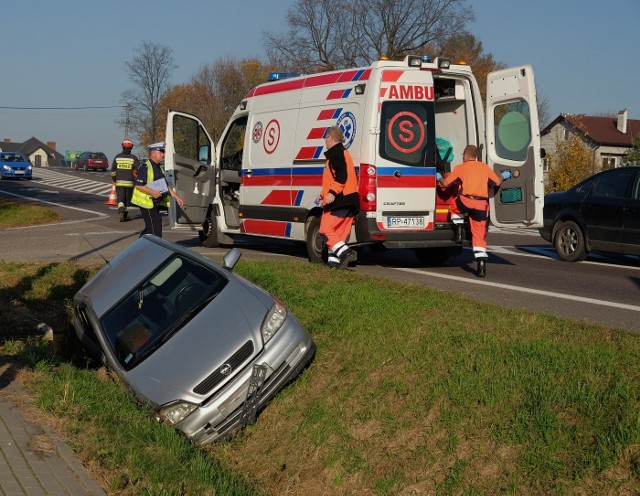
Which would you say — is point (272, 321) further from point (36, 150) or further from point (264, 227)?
point (36, 150)

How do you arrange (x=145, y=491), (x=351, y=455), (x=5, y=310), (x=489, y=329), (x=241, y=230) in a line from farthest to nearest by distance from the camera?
(x=241, y=230) < (x=5, y=310) < (x=489, y=329) < (x=351, y=455) < (x=145, y=491)

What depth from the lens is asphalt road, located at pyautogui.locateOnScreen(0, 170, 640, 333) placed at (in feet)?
32.6

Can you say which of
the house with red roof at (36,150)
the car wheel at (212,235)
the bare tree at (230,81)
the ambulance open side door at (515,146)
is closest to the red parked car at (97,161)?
the bare tree at (230,81)

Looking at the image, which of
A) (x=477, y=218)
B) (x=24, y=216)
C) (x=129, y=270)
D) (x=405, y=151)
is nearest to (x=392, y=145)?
(x=405, y=151)

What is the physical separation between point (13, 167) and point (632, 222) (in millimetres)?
45878

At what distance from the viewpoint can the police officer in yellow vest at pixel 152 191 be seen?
1313 cm

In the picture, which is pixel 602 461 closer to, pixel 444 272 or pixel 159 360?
pixel 159 360

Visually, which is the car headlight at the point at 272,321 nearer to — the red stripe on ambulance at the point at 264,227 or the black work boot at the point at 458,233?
the black work boot at the point at 458,233

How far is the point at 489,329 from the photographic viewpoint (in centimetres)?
768

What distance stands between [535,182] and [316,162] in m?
3.06

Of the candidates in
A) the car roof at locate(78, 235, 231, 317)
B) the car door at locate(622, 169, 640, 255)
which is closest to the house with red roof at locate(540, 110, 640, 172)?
the car door at locate(622, 169, 640, 255)

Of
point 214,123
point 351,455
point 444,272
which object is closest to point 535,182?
point 444,272

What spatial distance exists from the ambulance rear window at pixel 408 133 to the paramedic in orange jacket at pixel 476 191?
49cm

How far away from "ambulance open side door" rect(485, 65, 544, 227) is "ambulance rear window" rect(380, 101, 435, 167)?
1036mm
